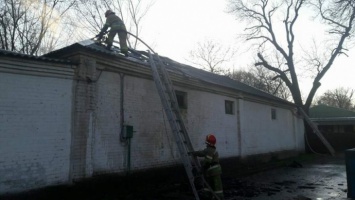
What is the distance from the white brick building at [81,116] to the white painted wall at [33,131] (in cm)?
2

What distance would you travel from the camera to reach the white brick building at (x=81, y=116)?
6930mm

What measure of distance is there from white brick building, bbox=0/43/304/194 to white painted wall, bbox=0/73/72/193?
0.02m

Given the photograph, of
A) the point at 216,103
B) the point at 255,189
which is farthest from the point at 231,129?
the point at 255,189

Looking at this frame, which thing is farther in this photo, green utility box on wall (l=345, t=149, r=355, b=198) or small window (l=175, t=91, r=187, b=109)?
small window (l=175, t=91, r=187, b=109)

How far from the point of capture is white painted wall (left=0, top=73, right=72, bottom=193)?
22.2 ft

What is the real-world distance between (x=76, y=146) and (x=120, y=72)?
2.60 metres

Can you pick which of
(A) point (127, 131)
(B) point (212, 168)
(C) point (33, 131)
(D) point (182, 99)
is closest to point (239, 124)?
(D) point (182, 99)

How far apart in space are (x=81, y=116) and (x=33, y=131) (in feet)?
4.15

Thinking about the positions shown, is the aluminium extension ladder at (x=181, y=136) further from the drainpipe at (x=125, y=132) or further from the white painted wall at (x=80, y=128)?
the white painted wall at (x=80, y=128)

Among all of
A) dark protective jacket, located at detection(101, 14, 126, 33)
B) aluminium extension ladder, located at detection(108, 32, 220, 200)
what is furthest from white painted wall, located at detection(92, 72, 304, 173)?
dark protective jacket, located at detection(101, 14, 126, 33)

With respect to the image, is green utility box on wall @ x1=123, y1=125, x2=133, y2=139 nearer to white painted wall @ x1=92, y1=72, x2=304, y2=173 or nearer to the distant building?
white painted wall @ x1=92, y1=72, x2=304, y2=173

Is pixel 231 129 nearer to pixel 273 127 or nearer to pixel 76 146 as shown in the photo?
pixel 273 127

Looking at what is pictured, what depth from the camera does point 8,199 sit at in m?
6.56

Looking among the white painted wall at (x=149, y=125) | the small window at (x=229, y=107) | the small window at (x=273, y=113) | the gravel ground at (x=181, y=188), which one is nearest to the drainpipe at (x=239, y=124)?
the white painted wall at (x=149, y=125)
